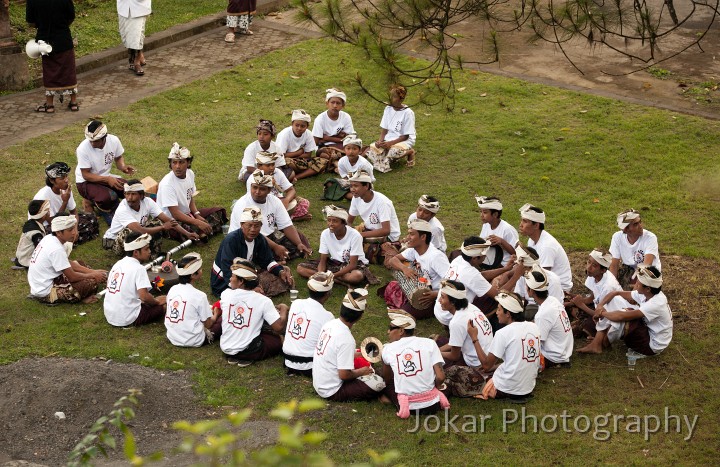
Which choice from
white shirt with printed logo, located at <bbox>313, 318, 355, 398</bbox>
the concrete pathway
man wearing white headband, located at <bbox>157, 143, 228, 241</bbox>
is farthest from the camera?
the concrete pathway

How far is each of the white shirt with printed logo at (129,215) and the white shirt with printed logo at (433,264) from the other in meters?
3.46

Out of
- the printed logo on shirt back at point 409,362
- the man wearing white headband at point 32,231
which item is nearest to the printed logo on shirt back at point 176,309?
the man wearing white headband at point 32,231

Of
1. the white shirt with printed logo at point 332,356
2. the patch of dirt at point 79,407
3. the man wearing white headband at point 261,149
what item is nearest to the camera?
the patch of dirt at point 79,407

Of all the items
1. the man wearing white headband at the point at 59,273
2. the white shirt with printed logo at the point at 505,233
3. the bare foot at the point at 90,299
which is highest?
the white shirt with printed logo at the point at 505,233

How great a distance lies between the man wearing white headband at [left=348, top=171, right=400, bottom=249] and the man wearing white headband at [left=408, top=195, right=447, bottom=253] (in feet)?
2.07

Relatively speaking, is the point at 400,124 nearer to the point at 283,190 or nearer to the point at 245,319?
the point at 283,190

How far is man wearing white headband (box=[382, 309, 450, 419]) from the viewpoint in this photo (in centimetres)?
843

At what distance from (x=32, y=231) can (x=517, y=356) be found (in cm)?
584

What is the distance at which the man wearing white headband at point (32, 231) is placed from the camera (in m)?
10.8

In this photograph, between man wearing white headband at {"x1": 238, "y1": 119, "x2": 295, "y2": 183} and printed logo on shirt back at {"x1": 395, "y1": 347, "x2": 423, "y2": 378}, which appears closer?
printed logo on shirt back at {"x1": 395, "y1": 347, "x2": 423, "y2": 378}

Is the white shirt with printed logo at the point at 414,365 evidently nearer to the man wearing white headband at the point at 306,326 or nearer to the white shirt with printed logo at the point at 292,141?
the man wearing white headband at the point at 306,326

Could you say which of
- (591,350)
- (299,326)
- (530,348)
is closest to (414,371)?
(530,348)

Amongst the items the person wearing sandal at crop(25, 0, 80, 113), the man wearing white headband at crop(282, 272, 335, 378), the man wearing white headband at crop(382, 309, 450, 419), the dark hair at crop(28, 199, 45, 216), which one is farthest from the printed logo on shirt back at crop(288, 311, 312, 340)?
the person wearing sandal at crop(25, 0, 80, 113)

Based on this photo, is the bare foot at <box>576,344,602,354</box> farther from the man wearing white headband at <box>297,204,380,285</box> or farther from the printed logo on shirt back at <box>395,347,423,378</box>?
the man wearing white headband at <box>297,204,380,285</box>
